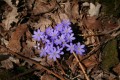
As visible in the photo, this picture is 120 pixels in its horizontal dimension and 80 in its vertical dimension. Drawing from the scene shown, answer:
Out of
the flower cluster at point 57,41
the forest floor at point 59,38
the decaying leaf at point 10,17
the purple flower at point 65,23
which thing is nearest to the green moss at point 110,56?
the forest floor at point 59,38

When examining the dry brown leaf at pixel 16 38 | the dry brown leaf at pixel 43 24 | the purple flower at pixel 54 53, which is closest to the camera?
the purple flower at pixel 54 53

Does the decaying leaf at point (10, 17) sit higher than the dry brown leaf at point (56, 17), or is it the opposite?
the decaying leaf at point (10, 17)

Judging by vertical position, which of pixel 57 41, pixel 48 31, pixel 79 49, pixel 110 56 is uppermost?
pixel 48 31

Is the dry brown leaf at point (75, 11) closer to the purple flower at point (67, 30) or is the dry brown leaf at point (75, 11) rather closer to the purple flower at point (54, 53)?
the purple flower at point (67, 30)

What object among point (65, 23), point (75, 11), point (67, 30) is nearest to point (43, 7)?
point (75, 11)

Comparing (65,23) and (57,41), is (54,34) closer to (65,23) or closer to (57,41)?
(57,41)
